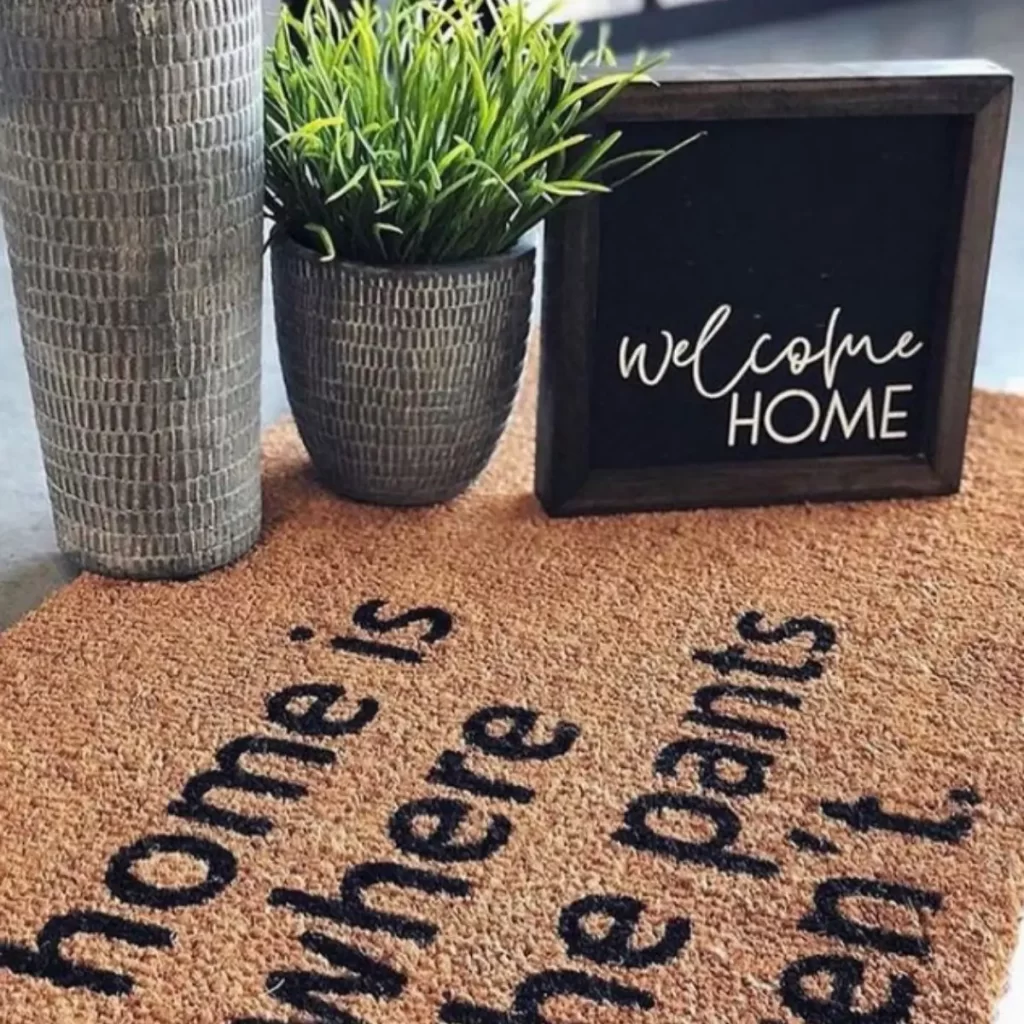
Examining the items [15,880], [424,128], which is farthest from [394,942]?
[424,128]

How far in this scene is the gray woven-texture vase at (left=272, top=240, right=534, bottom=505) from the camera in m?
1.43

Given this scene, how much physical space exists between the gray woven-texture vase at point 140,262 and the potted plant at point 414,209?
0.08 metres

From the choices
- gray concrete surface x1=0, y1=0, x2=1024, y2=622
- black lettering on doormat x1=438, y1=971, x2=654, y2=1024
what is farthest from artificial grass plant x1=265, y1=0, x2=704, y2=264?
black lettering on doormat x1=438, y1=971, x2=654, y2=1024

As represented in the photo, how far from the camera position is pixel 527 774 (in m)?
1.17

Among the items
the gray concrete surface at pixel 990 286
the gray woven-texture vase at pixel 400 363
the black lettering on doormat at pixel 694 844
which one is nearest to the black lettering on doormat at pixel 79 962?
the black lettering on doormat at pixel 694 844

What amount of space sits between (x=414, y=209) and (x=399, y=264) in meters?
0.06

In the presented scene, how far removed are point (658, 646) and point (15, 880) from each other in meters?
0.50

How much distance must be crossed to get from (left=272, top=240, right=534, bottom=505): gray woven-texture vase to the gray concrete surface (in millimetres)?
244

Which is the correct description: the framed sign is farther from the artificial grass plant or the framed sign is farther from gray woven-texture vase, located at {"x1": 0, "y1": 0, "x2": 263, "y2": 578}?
gray woven-texture vase, located at {"x1": 0, "y1": 0, "x2": 263, "y2": 578}

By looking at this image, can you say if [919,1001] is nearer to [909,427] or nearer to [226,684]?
[226,684]

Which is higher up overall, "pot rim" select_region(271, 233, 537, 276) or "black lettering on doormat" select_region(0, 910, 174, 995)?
"pot rim" select_region(271, 233, 537, 276)

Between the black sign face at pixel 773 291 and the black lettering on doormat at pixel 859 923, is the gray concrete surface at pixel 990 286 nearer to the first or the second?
the black sign face at pixel 773 291

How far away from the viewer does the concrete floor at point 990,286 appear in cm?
146

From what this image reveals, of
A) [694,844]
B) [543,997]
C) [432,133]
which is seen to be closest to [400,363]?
[432,133]
